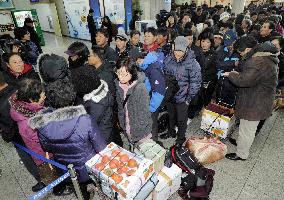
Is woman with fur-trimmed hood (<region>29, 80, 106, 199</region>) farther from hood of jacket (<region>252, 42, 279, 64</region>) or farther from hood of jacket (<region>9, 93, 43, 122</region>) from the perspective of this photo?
hood of jacket (<region>252, 42, 279, 64</region>)

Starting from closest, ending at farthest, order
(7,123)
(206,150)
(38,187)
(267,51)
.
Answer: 1. (7,123)
2. (267,51)
3. (38,187)
4. (206,150)

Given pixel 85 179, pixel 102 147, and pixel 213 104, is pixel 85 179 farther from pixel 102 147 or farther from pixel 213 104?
pixel 213 104

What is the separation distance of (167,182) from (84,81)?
1.52 m

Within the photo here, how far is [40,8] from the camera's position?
15.0 meters

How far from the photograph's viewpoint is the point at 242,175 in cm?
322

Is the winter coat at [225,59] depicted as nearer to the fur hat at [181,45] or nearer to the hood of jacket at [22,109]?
the fur hat at [181,45]

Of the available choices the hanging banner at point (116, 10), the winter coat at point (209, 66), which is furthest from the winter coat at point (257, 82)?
the hanging banner at point (116, 10)

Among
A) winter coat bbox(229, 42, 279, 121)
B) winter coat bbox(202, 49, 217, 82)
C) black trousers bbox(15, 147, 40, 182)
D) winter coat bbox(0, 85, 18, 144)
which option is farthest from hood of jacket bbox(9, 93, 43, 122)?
winter coat bbox(202, 49, 217, 82)

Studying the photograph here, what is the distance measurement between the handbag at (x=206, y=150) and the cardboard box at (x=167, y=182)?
659 mm

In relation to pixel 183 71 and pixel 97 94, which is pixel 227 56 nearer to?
pixel 183 71

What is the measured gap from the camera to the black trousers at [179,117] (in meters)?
3.61

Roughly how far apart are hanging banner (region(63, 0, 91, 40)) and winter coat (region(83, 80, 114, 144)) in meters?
10.7

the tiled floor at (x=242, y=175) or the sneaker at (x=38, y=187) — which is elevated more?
the sneaker at (x=38, y=187)

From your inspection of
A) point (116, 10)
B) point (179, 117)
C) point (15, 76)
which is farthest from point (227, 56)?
point (116, 10)
